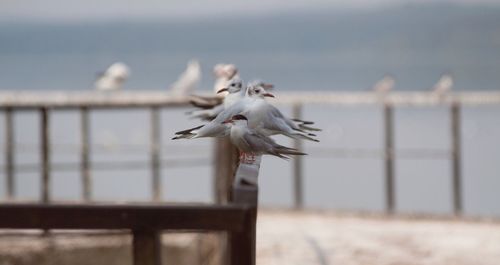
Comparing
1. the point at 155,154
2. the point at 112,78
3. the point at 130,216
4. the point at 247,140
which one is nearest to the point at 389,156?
the point at 155,154

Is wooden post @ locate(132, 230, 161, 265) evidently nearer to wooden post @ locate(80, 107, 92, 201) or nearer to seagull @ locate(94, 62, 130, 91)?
wooden post @ locate(80, 107, 92, 201)

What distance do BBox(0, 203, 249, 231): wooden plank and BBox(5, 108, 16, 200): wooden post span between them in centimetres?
722

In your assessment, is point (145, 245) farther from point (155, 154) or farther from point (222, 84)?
point (155, 154)

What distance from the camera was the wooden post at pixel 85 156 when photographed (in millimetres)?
8609

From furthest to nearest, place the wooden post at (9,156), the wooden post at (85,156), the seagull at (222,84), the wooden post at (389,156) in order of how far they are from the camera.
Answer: the wooden post at (9,156)
the wooden post at (389,156)
the wooden post at (85,156)
the seagull at (222,84)

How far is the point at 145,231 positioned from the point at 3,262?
1.23m

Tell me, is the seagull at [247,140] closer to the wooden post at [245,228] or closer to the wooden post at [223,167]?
the wooden post at [245,228]

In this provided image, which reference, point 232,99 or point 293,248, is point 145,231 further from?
point 293,248

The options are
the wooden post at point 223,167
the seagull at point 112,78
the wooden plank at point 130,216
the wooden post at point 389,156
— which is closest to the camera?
the wooden plank at point 130,216

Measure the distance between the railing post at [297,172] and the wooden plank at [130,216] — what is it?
6742 mm

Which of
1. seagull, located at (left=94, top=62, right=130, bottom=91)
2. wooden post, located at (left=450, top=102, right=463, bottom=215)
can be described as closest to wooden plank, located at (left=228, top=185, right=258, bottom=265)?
wooden post, located at (left=450, top=102, right=463, bottom=215)

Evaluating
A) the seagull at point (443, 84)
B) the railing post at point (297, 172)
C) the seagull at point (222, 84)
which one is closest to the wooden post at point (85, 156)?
the railing post at point (297, 172)

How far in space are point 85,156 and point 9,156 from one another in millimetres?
1301

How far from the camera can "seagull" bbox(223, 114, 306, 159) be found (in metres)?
2.38
